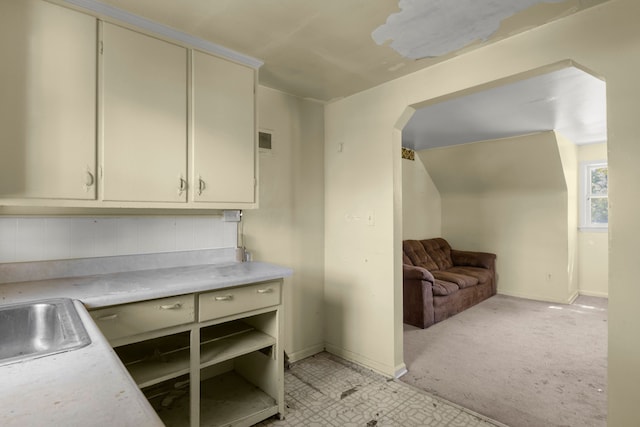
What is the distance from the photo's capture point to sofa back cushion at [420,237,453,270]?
5.24m

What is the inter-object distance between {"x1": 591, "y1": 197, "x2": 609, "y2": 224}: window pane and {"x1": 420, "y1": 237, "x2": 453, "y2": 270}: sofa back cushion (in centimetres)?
220

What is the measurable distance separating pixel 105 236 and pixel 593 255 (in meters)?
6.38

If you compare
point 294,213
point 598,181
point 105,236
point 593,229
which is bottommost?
point 593,229

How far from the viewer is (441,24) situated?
1752 millimetres

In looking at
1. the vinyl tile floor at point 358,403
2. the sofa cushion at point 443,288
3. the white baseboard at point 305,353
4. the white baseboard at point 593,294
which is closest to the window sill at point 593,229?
the white baseboard at point 593,294

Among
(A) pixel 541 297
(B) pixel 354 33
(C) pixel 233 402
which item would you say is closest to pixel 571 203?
(A) pixel 541 297

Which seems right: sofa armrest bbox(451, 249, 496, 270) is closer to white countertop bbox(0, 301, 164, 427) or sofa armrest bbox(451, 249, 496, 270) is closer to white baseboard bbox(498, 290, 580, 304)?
white baseboard bbox(498, 290, 580, 304)

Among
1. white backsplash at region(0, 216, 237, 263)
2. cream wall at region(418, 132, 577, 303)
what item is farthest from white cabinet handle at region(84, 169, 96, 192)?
cream wall at region(418, 132, 577, 303)

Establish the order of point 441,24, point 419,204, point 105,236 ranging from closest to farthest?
point 441,24 < point 105,236 < point 419,204

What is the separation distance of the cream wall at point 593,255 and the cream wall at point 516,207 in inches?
11.5

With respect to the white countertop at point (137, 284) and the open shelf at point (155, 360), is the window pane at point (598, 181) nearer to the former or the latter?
the white countertop at point (137, 284)

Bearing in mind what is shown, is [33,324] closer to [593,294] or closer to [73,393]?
[73,393]

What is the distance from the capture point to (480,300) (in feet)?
15.9

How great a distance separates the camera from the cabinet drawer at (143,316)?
147 cm
